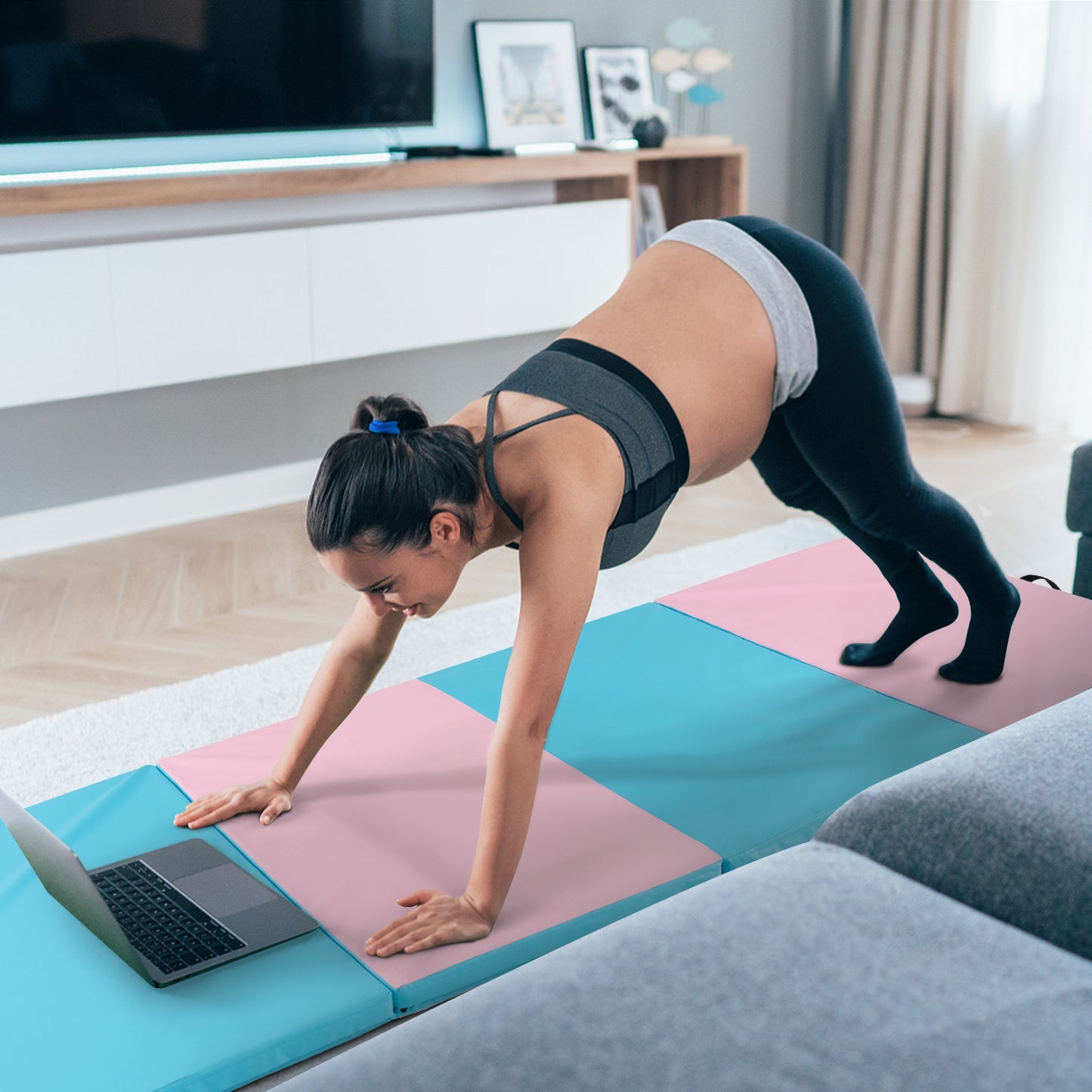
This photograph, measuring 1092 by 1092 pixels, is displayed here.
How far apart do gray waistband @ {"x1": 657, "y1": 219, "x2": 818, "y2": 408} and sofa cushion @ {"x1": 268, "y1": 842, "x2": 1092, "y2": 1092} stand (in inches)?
35.0

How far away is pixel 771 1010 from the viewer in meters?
0.87

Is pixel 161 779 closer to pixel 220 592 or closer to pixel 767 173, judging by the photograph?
pixel 220 592

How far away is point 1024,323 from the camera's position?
432cm

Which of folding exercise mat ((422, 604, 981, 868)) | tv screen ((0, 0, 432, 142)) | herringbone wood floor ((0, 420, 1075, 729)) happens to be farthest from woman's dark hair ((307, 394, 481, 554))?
tv screen ((0, 0, 432, 142))

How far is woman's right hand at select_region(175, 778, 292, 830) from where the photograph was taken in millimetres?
1669

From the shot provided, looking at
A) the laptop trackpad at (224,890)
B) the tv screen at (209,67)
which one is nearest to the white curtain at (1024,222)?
the tv screen at (209,67)

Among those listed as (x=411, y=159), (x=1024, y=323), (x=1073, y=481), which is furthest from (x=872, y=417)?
(x=1024, y=323)

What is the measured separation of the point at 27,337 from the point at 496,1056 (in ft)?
8.38

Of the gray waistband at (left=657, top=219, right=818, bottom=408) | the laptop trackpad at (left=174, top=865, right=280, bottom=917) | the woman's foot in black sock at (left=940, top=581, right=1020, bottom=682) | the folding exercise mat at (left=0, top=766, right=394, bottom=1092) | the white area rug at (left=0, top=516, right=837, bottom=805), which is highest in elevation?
the gray waistband at (left=657, top=219, right=818, bottom=408)

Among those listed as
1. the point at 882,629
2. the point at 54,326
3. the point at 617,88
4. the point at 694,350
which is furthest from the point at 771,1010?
the point at 617,88

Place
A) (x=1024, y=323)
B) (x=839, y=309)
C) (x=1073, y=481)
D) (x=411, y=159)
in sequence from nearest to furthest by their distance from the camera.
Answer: (x=839, y=309) → (x=1073, y=481) → (x=411, y=159) → (x=1024, y=323)

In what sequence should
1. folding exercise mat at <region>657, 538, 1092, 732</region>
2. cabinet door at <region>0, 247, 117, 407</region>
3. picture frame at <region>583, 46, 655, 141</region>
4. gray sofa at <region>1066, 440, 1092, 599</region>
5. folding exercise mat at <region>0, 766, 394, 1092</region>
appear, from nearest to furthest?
folding exercise mat at <region>0, 766, 394, 1092</region>
folding exercise mat at <region>657, 538, 1092, 732</region>
gray sofa at <region>1066, 440, 1092, 599</region>
cabinet door at <region>0, 247, 117, 407</region>
picture frame at <region>583, 46, 655, 141</region>

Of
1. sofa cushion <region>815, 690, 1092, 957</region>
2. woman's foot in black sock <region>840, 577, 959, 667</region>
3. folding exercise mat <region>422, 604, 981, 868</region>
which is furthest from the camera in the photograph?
woman's foot in black sock <region>840, 577, 959, 667</region>

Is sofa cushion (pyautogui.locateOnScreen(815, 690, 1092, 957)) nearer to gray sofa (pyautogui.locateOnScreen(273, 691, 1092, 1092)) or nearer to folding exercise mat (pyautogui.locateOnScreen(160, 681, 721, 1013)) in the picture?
gray sofa (pyautogui.locateOnScreen(273, 691, 1092, 1092))
